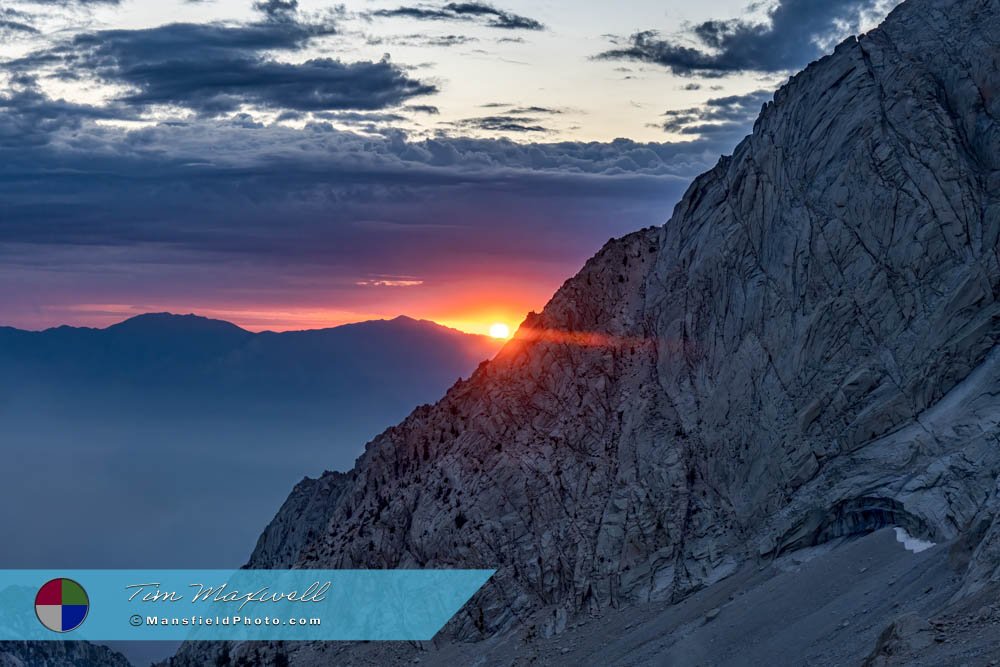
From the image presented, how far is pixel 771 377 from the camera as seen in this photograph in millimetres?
78438

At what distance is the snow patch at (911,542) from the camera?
193ft

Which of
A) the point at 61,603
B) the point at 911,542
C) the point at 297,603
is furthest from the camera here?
the point at 61,603

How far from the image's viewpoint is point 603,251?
102250mm

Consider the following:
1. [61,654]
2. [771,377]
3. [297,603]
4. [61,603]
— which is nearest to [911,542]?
[771,377]

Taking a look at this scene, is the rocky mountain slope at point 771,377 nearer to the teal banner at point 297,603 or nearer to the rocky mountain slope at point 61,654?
Answer: the teal banner at point 297,603

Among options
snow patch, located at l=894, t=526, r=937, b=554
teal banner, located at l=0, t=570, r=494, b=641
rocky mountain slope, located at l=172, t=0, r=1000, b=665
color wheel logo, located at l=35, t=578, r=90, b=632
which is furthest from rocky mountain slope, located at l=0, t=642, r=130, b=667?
snow patch, located at l=894, t=526, r=937, b=554

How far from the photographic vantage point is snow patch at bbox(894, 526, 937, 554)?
193 feet

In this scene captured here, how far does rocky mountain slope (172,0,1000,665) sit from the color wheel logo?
2496cm

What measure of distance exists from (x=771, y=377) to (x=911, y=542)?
65.5ft

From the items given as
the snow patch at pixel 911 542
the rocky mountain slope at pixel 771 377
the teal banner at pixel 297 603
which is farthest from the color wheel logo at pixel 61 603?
the snow patch at pixel 911 542

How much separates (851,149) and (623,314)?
81.1 ft

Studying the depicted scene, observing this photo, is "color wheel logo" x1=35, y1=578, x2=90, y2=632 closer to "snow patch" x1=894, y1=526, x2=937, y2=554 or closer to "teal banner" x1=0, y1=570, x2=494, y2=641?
"teal banner" x1=0, y1=570, x2=494, y2=641

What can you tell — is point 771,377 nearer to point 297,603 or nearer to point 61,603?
point 297,603

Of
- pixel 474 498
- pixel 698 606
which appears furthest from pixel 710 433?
pixel 474 498
